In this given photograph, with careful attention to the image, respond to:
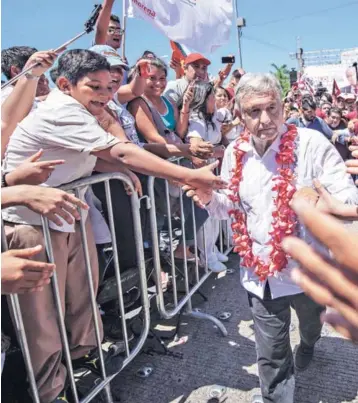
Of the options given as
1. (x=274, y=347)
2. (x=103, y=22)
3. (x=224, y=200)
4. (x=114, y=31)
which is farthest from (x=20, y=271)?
(x=114, y=31)

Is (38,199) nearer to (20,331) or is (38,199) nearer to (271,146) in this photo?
(20,331)

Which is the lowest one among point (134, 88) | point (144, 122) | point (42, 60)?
point (144, 122)

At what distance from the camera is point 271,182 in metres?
2.11

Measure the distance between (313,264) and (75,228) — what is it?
1651 mm

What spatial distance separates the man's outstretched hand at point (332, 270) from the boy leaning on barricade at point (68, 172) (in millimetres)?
1209

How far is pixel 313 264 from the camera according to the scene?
2.86 ft

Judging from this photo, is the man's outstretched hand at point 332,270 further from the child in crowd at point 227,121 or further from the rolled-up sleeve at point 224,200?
the child in crowd at point 227,121

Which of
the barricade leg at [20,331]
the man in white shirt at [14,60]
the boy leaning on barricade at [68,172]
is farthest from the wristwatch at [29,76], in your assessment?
the barricade leg at [20,331]

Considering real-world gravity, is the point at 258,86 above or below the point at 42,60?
below

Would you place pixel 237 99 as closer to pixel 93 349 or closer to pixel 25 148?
pixel 25 148

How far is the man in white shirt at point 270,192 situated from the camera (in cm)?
207

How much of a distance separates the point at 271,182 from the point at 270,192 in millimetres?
53

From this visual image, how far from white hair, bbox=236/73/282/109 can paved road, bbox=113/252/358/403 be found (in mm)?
1724

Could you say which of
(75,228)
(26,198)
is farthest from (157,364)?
(26,198)
